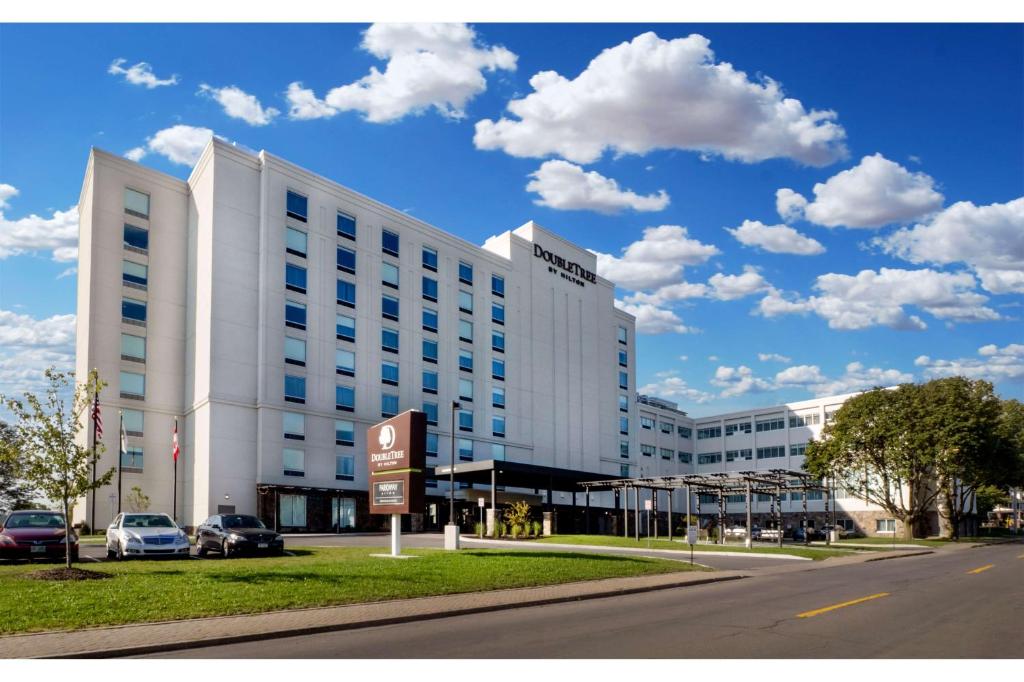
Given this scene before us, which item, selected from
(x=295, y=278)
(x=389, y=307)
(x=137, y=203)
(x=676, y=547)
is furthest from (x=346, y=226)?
(x=676, y=547)

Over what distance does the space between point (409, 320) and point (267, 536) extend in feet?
131

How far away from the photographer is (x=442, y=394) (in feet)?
228

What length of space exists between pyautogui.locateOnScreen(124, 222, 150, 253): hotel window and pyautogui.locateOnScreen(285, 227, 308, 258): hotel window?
9.66 metres

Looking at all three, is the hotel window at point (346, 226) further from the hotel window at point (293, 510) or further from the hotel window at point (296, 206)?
the hotel window at point (293, 510)

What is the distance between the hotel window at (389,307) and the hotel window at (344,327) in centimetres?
320

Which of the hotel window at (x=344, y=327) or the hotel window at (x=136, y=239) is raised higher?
the hotel window at (x=136, y=239)

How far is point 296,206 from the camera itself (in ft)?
200

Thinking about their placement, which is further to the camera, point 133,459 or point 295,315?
point 295,315

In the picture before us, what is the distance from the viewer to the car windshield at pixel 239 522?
95.3 ft

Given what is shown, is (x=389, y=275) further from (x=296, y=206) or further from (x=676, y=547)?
(x=676, y=547)

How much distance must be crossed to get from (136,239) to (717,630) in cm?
5523

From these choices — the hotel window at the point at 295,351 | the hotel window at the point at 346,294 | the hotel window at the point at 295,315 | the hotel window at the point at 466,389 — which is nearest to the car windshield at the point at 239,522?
the hotel window at the point at 295,351

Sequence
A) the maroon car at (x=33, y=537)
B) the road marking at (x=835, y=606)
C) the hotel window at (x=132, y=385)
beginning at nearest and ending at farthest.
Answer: the road marking at (x=835, y=606) → the maroon car at (x=33, y=537) → the hotel window at (x=132, y=385)

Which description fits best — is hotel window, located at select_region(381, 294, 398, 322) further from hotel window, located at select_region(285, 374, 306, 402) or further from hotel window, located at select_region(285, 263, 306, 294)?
hotel window, located at select_region(285, 374, 306, 402)
